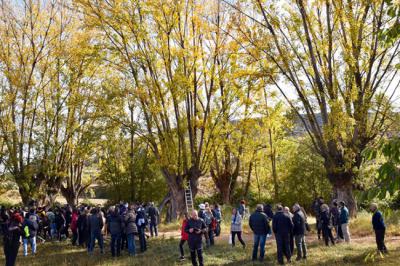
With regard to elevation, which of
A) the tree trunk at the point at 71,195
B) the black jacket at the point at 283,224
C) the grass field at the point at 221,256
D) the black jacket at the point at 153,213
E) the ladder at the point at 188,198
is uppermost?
the tree trunk at the point at 71,195

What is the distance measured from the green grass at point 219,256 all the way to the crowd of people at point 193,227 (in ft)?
1.23

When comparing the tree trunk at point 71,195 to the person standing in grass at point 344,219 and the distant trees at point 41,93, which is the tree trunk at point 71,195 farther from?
the person standing in grass at point 344,219

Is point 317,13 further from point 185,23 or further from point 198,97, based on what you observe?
point 198,97

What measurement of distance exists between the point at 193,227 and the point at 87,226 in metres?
6.81

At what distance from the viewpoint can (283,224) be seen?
12.2m

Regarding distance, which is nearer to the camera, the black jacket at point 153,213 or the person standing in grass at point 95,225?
the person standing in grass at point 95,225

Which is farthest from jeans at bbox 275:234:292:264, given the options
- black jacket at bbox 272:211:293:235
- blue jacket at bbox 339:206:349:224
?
blue jacket at bbox 339:206:349:224

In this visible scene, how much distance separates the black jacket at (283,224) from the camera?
12.2 m

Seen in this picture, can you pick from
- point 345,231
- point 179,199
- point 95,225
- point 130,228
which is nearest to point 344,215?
point 345,231

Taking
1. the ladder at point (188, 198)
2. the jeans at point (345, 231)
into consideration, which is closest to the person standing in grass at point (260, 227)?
the jeans at point (345, 231)

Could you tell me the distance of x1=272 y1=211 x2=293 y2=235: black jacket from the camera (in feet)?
39.9

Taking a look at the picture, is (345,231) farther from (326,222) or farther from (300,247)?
(300,247)

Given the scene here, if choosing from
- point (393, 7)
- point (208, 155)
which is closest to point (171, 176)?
point (208, 155)

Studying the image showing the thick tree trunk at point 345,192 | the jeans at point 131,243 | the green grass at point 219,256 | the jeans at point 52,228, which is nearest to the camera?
the green grass at point 219,256
